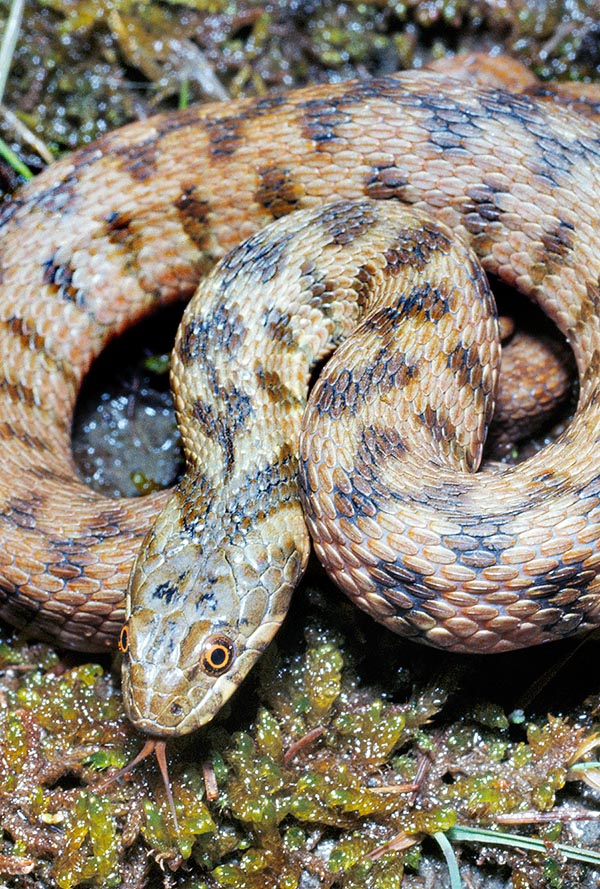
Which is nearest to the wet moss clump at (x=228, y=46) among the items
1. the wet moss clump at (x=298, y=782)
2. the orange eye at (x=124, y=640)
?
the orange eye at (x=124, y=640)

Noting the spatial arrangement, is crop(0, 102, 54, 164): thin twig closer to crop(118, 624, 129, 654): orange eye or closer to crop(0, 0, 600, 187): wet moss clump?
crop(0, 0, 600, 187): wet moss clump

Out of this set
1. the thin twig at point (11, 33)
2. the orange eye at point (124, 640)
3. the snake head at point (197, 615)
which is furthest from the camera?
the thin twig at point (11, 33)

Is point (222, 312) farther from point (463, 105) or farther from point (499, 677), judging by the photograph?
point (499, 677)

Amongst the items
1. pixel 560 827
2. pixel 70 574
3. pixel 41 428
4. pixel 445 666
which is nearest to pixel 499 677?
pixel 445 666

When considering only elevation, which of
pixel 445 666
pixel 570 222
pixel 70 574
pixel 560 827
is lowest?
pixel 560 827

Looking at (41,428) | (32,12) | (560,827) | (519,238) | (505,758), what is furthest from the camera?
(32,12)

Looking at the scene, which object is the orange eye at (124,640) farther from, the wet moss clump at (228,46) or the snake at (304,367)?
the wet moss clump at (228,46)
